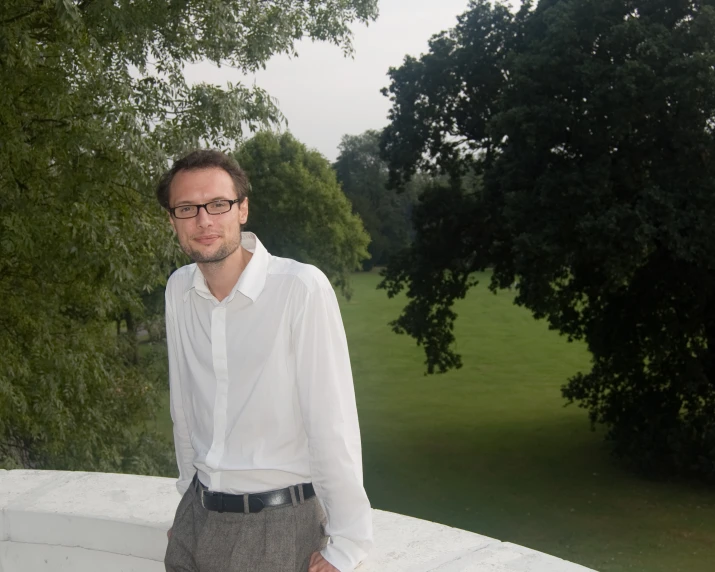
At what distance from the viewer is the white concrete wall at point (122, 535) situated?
77.8 inches

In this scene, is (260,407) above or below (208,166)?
below

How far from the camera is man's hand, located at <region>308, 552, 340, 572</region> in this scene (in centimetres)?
182

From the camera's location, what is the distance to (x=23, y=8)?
8.71 m

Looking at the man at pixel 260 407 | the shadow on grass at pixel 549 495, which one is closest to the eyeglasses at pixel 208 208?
the man at pixel 260 407

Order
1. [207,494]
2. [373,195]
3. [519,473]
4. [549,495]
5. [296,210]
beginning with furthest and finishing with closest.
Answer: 1. [373,195]
2. [296,210]
3. [519,473]
4. [549,495]
5. [207,494]

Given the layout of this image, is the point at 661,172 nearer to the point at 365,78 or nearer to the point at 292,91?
the point at 365,78

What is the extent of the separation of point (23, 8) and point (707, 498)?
14.5 m

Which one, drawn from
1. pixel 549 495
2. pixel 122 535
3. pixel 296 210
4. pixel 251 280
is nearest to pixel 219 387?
pixel 251 280

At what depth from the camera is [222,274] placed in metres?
1.94

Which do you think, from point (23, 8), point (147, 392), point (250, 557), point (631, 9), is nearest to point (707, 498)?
point (631, 9)

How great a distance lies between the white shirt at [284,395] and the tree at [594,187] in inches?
474

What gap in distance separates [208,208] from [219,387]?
1.36 ft

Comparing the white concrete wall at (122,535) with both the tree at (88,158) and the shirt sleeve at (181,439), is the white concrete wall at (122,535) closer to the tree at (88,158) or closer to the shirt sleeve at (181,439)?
the shirt sleeve at (181,439)

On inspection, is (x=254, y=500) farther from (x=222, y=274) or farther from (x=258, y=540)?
(x=222, y=274)
